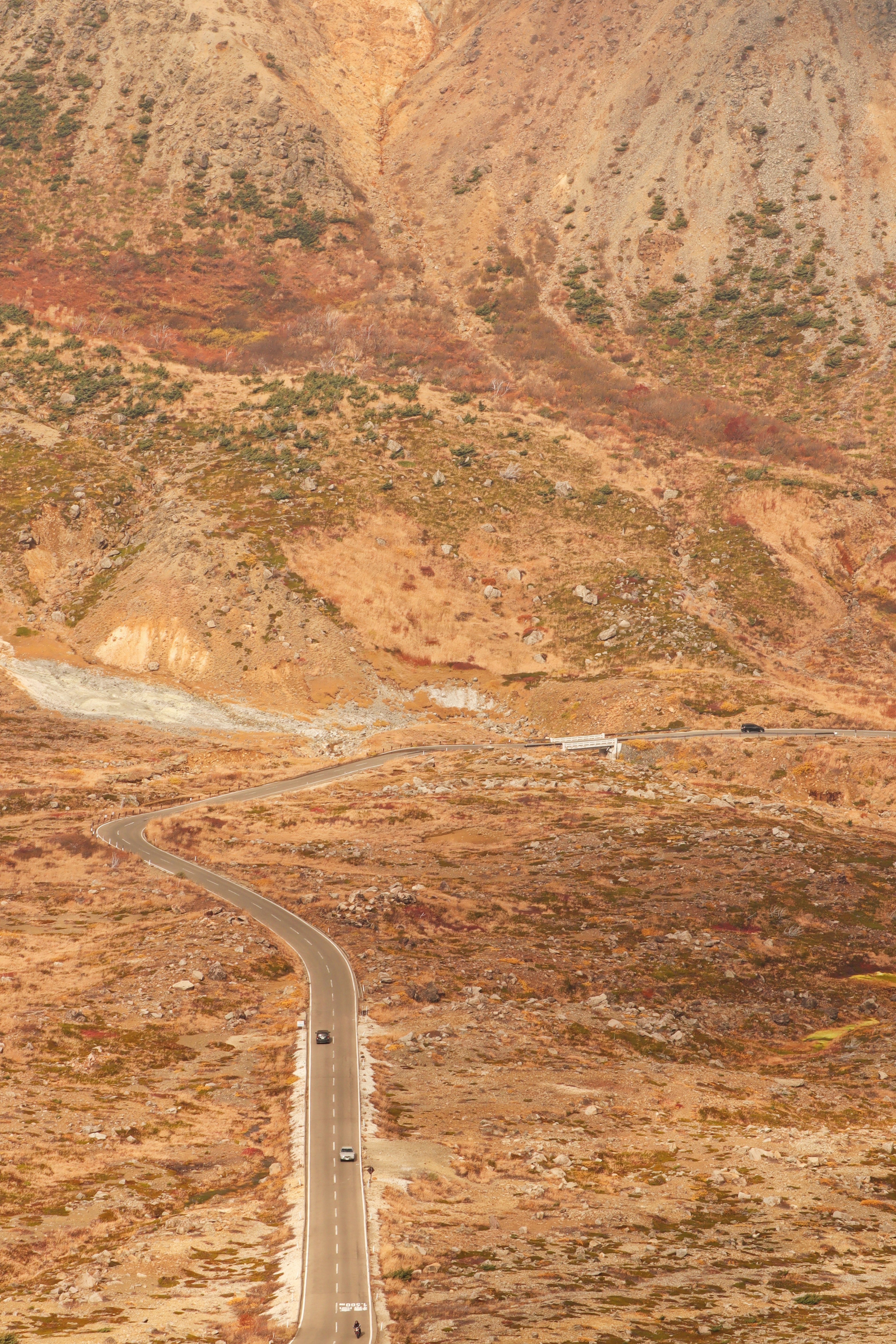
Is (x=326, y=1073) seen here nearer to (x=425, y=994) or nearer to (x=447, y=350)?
(x=425, y=994)

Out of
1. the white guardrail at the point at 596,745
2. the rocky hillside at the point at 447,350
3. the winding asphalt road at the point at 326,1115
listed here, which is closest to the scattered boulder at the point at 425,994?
the winding asphalt road at the point at 326,1115

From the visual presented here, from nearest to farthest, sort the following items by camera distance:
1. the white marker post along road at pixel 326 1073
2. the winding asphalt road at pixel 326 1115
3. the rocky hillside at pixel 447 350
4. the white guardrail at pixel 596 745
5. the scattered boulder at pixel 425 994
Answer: the winding asphalt road at pixel 326 1115
the white marker post along road at pixel 326 1073
the scattered boulder at pixel 425 994
the white guardrail at pixel 596 745
the rocky hillside at pixel 447 350

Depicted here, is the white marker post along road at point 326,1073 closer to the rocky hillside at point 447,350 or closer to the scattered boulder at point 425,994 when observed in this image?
the scattered boulder at point 425,994

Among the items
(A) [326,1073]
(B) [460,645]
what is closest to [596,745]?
(B) [460,645]

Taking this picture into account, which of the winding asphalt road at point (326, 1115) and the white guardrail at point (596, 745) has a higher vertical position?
the white guardrail at point (596, 745)

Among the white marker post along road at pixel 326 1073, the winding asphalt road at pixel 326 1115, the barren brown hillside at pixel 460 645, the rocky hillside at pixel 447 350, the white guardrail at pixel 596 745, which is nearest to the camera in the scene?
the winding asphalt road at pixel 326 1115

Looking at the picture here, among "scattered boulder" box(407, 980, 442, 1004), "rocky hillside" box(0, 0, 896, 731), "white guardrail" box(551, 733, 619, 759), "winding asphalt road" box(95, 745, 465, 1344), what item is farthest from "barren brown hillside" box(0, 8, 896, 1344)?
"white guardrail" box(551, 733, 619, 759)

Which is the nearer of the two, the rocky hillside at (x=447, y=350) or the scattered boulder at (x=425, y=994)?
the scattered boulder at (x=425, y=994)

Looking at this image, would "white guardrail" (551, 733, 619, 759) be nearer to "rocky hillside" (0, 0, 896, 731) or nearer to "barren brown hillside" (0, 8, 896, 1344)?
"barren brown hillside" (0, 8, 896, 1344)
